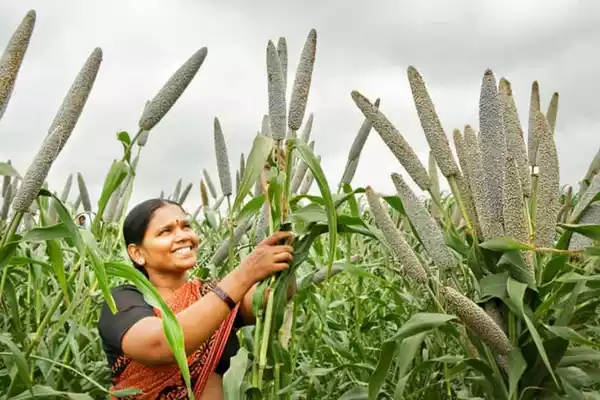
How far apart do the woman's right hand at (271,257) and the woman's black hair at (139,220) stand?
0.89 metres

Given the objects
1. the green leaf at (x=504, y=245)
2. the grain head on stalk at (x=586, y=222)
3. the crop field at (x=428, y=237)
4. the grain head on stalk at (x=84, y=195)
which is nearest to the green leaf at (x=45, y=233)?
the crop field at (x=428, y=237)

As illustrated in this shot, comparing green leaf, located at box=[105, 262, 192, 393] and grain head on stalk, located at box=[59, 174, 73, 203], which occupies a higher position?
grain head on stalk, located at box=[59, 174, 73, 203]

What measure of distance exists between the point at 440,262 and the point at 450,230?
0.22 meters

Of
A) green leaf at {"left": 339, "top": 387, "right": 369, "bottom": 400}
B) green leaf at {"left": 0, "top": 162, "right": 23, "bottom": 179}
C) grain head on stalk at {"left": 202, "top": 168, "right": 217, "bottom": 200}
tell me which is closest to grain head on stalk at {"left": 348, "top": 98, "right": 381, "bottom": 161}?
green leaf at {"left": 339, "top": 387, "right": 369, "bottom": 400}

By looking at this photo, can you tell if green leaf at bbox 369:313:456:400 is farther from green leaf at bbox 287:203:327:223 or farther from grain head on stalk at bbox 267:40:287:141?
grain head on stalk at bbox 267:40:287:141

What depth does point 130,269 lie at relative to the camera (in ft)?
6.05

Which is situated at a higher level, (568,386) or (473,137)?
(473,137)

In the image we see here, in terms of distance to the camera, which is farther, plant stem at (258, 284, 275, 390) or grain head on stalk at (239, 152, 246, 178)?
grain head on stalk at (239, 152, 246, 178)

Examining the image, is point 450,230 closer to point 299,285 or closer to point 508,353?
point 508,353

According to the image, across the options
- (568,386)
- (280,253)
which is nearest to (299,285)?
(280,253)

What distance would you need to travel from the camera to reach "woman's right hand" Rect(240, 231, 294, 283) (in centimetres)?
212

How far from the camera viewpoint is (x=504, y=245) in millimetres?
1904

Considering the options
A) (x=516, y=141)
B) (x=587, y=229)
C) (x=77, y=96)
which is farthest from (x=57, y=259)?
(x=587, y=229)

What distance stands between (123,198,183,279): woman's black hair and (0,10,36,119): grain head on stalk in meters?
1.18
